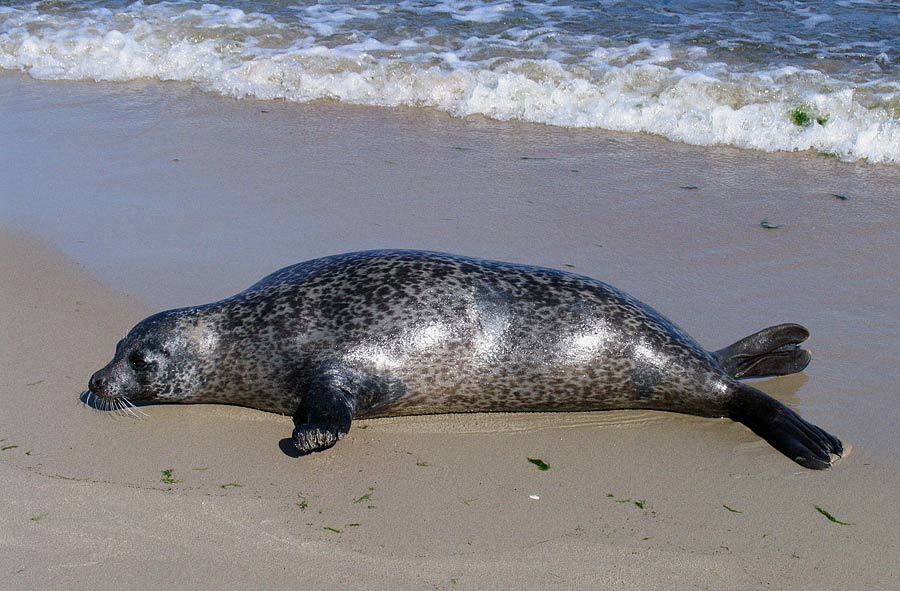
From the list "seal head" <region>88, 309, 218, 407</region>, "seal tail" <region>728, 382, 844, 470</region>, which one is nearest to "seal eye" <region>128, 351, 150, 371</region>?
"seal head" <region>88, 309, 218, 407</region>

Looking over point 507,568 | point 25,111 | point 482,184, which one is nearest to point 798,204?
point 482,184

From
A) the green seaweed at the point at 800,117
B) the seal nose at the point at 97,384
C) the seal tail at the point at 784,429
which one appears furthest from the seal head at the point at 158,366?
the green seaweed at the point at 800,117

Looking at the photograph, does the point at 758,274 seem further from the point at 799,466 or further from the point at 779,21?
the point at 779,21

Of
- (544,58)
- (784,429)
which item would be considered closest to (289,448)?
(784,429)

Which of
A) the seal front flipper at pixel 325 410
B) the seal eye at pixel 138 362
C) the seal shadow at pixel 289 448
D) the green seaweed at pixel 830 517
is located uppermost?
the seal front flipper at pixel 325 410

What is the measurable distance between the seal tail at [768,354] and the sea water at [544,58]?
3888 millimetres

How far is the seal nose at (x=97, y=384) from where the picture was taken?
454cm

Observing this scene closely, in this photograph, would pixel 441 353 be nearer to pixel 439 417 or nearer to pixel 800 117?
pixel 439 417

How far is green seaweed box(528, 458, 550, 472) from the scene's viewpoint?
407 centimetres

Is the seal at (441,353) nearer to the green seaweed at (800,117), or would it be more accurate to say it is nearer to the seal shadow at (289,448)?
the seal shadow at (289,448)

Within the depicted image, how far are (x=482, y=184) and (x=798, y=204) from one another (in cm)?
222

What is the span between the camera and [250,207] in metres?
7.03

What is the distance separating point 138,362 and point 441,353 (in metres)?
1.38

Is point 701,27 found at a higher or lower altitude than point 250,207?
higher
